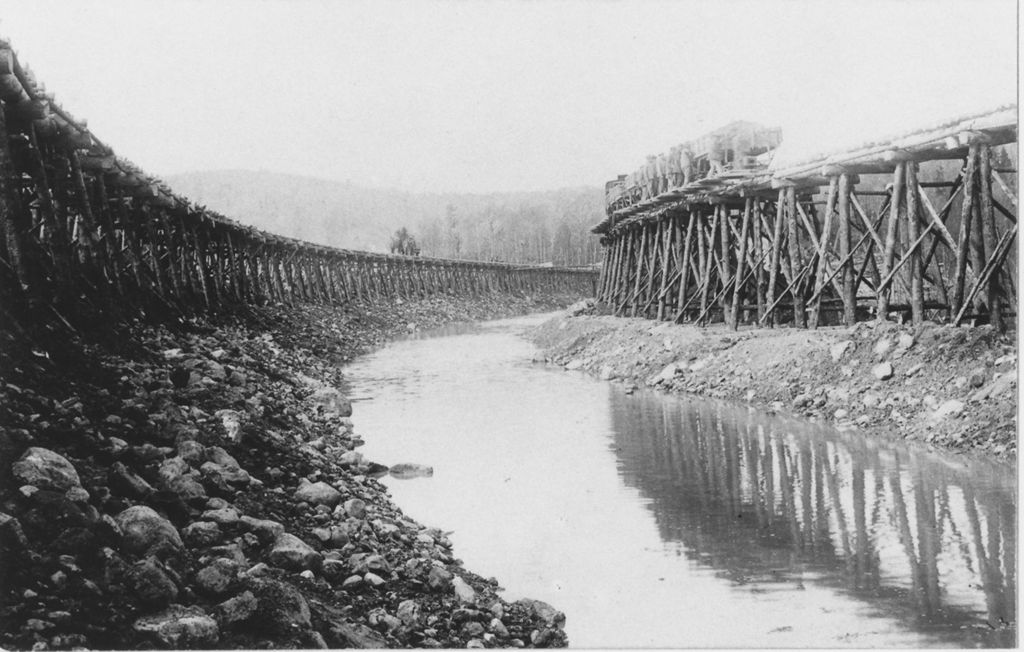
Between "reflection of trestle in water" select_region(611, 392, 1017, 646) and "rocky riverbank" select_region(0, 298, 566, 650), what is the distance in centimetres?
179

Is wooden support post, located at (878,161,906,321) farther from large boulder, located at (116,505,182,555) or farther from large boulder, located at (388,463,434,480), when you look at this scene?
large boulder, located at (116,505,182,555)

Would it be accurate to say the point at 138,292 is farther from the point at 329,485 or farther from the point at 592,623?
the point at 592,623

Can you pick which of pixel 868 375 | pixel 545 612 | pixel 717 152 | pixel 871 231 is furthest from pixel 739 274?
pixel 545 612

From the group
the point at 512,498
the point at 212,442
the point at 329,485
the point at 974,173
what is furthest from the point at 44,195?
the point at 974,173

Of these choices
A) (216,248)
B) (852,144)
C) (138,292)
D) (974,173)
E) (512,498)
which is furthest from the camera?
(216,248)

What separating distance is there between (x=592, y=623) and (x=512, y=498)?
2537mm

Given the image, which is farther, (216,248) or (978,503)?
(216,248)

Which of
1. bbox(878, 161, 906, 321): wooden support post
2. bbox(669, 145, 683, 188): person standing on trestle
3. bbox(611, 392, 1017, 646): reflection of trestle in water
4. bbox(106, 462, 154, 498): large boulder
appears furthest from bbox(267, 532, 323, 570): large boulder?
bbox(669, 145, 683, 188): person standing on trestle

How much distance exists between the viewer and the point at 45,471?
3607mm

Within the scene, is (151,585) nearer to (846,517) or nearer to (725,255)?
(846,517)

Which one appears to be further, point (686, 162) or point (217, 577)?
point (686, 162)

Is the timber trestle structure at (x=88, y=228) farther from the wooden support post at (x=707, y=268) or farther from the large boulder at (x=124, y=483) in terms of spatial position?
the wooden support post at (x=707, y=268)

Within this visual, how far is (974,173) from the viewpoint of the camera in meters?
8.84

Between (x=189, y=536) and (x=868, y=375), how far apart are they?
8.00 m
